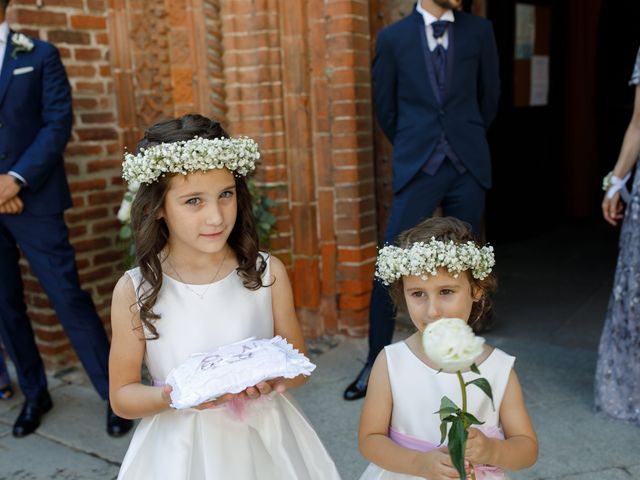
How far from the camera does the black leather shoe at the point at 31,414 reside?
148 inches

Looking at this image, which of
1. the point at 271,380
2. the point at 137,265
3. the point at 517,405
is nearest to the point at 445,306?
the point at 517,405

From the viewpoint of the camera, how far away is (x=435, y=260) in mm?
2020

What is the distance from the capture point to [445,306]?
2.08 m

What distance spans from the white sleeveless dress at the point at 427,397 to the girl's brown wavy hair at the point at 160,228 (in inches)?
22.5

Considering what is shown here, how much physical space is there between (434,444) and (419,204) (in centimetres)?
179

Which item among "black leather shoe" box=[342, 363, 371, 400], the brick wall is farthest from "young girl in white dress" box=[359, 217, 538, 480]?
the brick wall

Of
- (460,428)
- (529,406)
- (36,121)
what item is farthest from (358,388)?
(460,428)

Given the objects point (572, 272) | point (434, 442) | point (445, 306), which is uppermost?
point (445, 306)

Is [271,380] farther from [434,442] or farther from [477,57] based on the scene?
[477,57]

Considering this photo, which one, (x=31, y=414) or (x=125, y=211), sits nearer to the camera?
(x=31, y=414)

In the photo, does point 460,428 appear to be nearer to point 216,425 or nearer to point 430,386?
point 430,386

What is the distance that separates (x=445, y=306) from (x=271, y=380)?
0.54m

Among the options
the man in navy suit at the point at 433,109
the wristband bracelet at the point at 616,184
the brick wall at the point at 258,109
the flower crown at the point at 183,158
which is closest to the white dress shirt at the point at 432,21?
the man in navy suit at the point at 433,109

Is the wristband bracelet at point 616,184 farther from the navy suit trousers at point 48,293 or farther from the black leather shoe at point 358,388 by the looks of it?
the navy suit trousers at point 48,293
